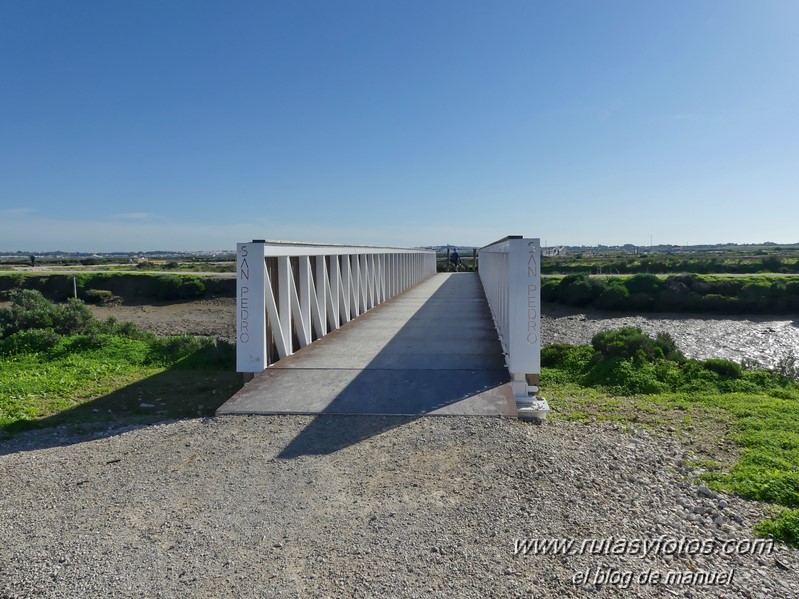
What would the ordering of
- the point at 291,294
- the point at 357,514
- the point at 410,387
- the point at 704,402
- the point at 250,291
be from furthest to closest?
the point at 291,294 < the point at 704,402 < the point at 250,291 < the point at 410,387 < the point at 357,514

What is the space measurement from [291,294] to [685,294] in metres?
22.0

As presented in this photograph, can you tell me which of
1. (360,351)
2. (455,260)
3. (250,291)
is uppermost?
(455,260)

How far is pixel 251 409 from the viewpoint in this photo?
536 centimetres

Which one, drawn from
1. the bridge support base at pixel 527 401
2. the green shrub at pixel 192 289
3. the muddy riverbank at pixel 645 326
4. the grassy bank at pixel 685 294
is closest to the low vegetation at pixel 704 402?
the bridge support base at pixel 527 401

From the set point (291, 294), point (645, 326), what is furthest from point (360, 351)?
point (645, 326)

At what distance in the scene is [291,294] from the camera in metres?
7.63

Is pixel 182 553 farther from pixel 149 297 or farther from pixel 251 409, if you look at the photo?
pixel 149 297

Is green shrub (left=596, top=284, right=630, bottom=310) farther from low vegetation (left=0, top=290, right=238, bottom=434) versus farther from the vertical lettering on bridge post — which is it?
the vertical lettering on bridge post

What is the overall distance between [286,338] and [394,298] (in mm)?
9177

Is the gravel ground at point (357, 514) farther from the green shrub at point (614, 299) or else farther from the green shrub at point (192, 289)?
the green shrub at point (192, 289)

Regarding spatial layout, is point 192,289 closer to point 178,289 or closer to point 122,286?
point 178,289

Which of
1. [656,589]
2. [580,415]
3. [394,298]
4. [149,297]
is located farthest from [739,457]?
[149,297]

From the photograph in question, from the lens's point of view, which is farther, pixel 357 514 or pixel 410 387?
pixel 410 387

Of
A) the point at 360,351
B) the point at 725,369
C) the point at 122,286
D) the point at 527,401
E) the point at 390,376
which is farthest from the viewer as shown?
the point at 122,286
